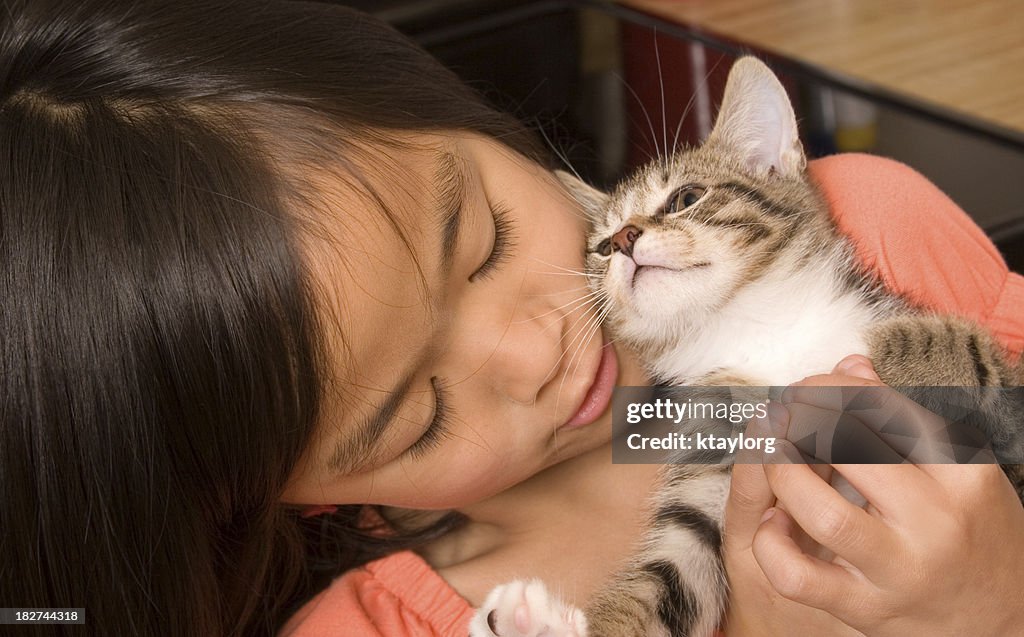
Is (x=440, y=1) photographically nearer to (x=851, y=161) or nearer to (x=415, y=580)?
(x=851, y=161)

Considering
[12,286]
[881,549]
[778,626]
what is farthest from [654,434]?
[12,286]

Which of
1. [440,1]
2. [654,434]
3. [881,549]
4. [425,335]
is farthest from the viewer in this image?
[440,1]

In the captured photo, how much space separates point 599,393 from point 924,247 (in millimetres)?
542

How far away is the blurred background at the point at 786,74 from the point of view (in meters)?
1.98

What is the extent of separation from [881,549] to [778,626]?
24cm

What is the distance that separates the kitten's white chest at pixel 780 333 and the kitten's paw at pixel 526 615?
392 mm

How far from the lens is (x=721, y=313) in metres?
1.27

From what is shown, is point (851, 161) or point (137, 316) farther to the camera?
point (851, 161)

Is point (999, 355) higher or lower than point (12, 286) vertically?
lower

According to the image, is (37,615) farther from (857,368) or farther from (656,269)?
(857,368)

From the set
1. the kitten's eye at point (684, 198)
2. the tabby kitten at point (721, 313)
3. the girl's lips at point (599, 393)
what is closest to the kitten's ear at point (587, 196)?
the tabby kitten at point (721, 313)

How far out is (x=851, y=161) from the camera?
1465mm

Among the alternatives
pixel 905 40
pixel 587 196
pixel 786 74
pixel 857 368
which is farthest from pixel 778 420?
pixel 905 40

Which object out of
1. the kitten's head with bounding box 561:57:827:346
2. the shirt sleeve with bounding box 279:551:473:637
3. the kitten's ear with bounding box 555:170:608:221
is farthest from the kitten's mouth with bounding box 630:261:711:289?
the shirt sleeve with bounding box 279:551:473:637
